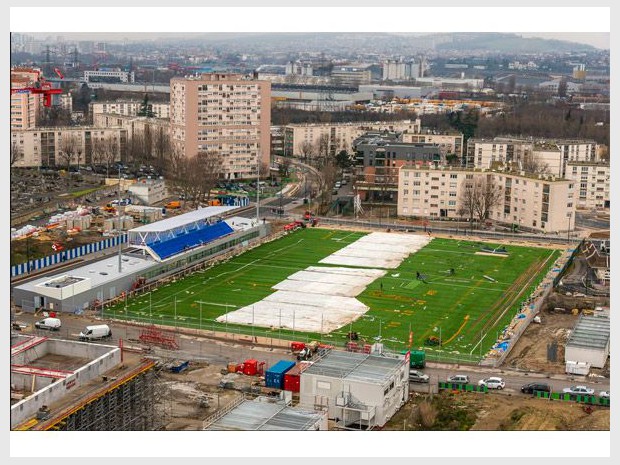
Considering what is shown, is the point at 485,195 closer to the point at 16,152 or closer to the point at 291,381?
the point at 291,381

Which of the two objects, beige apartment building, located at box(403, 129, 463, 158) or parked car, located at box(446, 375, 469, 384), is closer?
parked car, located at box(446, 375, 469, 384)

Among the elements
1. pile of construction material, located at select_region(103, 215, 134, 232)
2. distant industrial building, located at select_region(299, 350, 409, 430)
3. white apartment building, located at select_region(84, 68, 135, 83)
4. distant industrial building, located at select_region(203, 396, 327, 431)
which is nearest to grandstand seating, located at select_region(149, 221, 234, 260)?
pile of construction material, located at select_region(103, 215, 134, 232)

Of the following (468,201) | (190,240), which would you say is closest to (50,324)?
(190,240)

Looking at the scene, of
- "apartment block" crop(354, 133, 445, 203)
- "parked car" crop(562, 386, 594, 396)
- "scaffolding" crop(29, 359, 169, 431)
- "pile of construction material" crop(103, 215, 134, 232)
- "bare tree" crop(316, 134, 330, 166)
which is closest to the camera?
"scaffolding" crop(29, 359, 169, 431)

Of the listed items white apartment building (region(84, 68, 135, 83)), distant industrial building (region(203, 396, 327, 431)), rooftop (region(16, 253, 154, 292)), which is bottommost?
distant industrial building (region(203, 396, 327, 431))

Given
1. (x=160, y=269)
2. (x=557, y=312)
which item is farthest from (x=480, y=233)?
(x=160, y=269)

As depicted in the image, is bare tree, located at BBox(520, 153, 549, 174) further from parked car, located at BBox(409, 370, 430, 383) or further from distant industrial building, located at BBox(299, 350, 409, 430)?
distant industrial building, located at BBox(299, 350, 409, 430)
